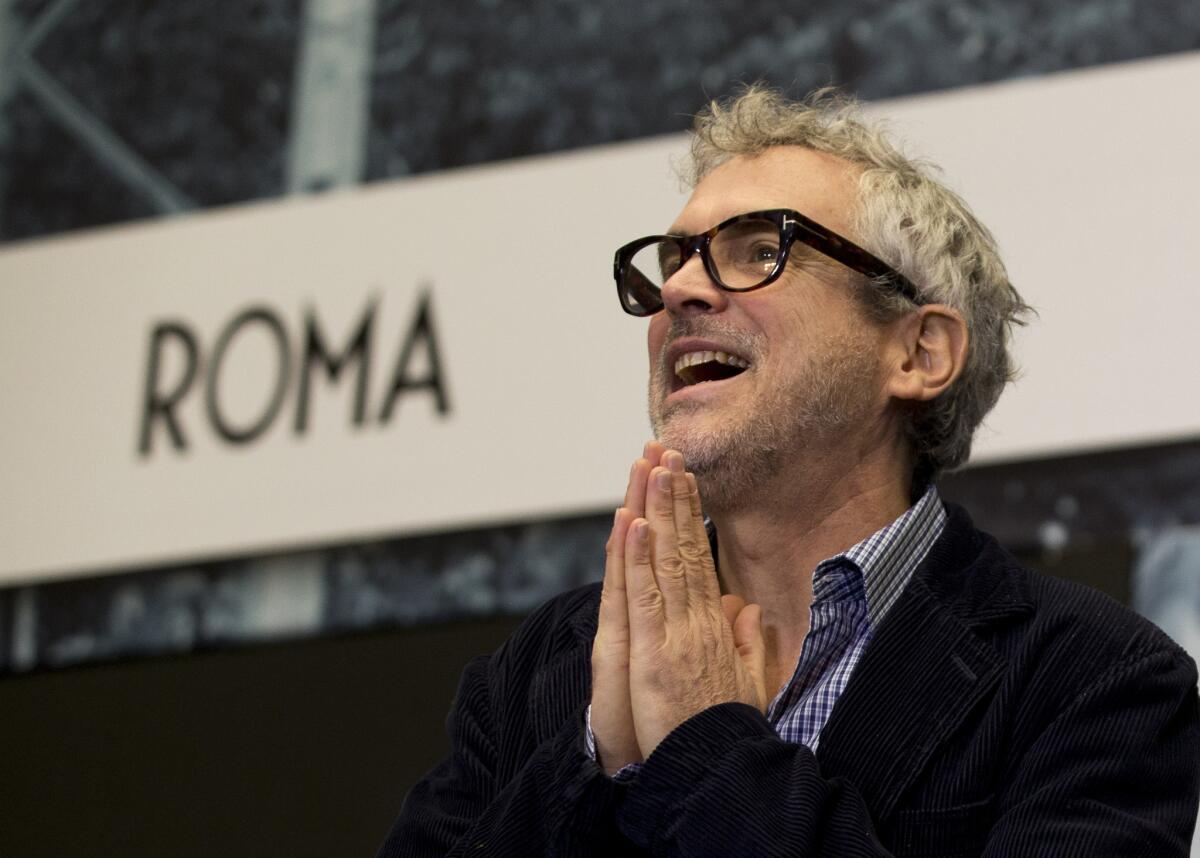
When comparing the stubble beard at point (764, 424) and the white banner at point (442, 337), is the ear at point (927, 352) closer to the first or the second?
the stubble beard at point (764, 424)

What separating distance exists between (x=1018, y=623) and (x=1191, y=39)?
4.90ft

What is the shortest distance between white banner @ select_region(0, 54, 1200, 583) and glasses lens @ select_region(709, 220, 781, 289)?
867mm

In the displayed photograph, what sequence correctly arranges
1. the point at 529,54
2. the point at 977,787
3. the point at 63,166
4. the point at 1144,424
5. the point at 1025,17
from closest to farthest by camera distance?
the point at 977,787, the point at 1144,424, the point at 1025,17, the point at 529,54, the point at 63,166

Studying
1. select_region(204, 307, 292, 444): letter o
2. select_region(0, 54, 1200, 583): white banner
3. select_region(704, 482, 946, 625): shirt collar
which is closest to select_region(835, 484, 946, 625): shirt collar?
select_region(704, 482, 946, 625): shirt collar

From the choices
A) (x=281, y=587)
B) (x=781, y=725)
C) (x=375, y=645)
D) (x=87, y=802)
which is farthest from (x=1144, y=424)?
(x=87, y=802)

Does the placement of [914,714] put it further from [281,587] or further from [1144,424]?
Result: [281,587]

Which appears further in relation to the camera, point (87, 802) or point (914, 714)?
point (87, 802)

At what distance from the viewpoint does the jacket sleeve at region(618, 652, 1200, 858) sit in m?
1.60

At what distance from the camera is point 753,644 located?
6.41ft

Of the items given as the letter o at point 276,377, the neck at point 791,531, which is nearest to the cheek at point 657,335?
the neck at point 791,531

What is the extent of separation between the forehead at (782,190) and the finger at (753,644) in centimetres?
50

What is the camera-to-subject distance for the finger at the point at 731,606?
2021 millimetres

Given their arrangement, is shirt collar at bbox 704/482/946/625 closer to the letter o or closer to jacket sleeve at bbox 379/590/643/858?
jacket sleeve at bbox 379/590/643/858

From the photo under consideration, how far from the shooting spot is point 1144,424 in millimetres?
2797
